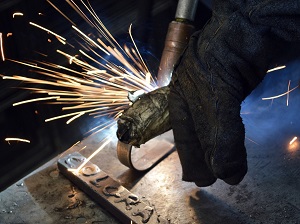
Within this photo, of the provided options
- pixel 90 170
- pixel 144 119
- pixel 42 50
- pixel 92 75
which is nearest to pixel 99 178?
pixel 90 170

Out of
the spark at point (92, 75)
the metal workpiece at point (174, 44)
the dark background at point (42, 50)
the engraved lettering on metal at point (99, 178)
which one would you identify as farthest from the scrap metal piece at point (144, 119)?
the dark background at point (42, 50)

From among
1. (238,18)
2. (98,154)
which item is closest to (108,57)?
(98,154)

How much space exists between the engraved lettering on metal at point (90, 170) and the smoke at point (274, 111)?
3.93 feet

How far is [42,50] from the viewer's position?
3.22 meters

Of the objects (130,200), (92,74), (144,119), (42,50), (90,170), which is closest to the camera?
(144,119)

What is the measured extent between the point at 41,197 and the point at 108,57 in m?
1.83

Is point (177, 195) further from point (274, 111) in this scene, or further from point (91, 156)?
point (274, 111)

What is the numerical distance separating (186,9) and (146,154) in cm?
109

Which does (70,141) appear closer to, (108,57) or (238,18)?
(108,57)

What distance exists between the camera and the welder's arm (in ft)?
5.43

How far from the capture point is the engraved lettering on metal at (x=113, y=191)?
2303mm

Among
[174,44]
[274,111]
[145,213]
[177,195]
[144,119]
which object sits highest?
[174,44]

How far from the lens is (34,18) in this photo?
306 centimetres

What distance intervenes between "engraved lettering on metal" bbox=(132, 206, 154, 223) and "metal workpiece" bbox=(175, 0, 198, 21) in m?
1.24
